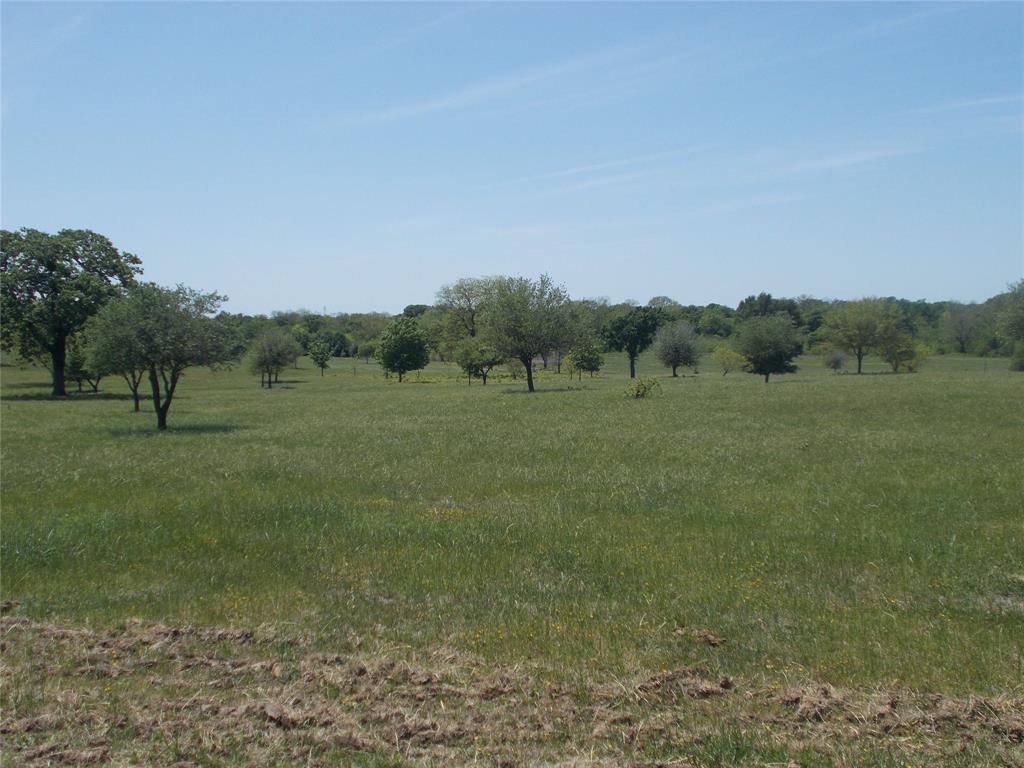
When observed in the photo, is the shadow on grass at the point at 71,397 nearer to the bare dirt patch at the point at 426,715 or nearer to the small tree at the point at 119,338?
the small tree at the point at 119,338

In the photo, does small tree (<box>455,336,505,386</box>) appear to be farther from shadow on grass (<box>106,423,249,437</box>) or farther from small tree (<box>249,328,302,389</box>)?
shadow on grass (<box>106,423,249,437</box>)

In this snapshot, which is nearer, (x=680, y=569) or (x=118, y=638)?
(x=118, y=638)

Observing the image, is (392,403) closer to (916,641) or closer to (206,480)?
(206,480)

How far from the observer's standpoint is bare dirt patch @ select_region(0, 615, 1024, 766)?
5340mm

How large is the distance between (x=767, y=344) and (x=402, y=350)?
3972 cm

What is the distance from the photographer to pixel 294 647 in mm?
7570

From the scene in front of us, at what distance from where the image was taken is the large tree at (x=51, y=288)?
166 feet

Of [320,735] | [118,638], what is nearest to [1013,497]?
[320,735]

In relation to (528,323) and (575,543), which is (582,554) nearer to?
(575,543)

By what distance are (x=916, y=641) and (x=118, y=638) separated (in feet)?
25.9

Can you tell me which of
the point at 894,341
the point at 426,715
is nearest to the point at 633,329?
the point at 894,341

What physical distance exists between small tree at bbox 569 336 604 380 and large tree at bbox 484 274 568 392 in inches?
77.5

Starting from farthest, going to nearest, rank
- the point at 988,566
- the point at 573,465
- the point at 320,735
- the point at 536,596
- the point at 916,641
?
the point at 573,465 < the point at 988,566 < the point at 536,596 < the point at 916,641 < the point at 320,735

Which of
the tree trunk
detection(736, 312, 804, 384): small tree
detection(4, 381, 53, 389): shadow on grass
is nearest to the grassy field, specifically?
the tree trunk
